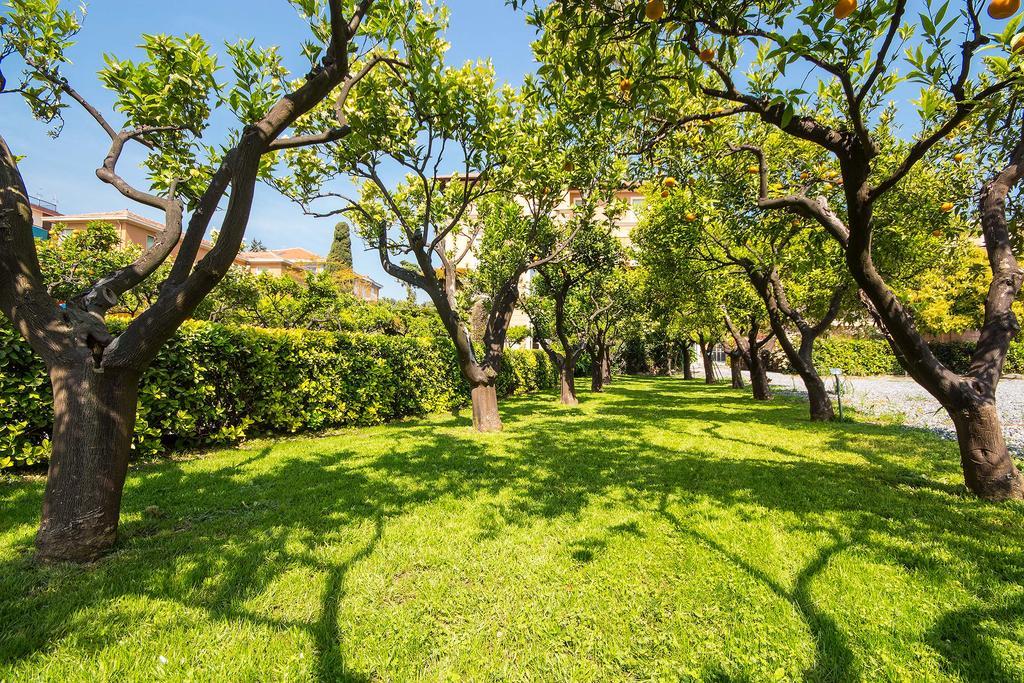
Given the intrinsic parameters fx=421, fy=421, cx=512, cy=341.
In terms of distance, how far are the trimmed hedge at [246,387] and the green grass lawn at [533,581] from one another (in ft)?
3.65

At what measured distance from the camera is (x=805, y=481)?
5348 mm

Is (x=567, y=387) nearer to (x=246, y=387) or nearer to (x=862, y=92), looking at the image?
(x=246, y=387)

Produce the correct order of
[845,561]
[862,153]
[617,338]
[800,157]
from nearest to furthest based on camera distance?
[845,561], [862,153], [800,157], [617,338]

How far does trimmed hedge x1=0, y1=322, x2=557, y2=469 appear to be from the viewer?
5593 mm

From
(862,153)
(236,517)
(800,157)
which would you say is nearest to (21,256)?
(236,517)

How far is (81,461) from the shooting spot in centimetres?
323

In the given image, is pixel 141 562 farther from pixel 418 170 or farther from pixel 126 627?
pixel 418 170

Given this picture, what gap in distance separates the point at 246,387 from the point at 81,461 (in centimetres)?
539

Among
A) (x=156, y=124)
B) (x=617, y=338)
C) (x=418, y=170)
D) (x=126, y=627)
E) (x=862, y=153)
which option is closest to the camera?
(x=126, y=627)

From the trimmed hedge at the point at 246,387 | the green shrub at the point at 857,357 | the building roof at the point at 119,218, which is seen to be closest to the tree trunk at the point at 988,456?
the trimmed hedge at the point at 246,387

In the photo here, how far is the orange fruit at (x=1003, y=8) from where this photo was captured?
2.72 metres

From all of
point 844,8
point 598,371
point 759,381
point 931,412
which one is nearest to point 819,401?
point 931,412

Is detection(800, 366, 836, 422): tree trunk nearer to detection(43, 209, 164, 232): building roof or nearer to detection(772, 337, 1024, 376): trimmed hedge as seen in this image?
detection(772, 337, 1024, 376): trimmed hedge

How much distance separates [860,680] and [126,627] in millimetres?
4026
